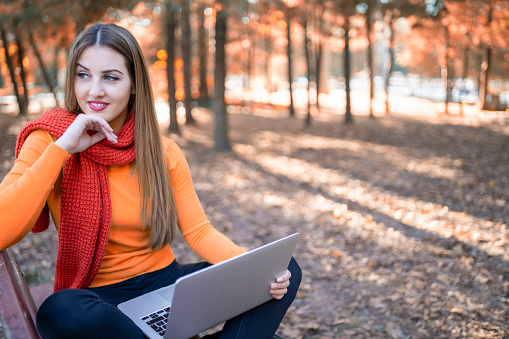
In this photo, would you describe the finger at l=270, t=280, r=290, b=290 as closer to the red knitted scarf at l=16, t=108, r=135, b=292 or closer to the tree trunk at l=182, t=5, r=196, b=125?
the red knitted scarf at l=16, t=108, r=135, b=292

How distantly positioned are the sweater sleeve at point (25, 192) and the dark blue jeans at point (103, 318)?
28cm

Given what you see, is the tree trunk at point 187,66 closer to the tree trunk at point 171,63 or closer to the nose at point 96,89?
the tree trunk at point 171,63

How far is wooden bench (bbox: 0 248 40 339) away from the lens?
1385mm

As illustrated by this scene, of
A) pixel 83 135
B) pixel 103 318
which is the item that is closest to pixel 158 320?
pixel 103 318

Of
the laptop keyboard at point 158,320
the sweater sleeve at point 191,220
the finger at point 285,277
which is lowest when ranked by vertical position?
the laptop keyboard at point 158,320

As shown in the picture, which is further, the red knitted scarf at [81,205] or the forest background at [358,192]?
the forest background at [358,192]

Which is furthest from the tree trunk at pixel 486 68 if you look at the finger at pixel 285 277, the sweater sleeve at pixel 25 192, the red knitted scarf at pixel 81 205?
the sweater sleeve at pixel 25 192

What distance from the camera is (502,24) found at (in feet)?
40.2

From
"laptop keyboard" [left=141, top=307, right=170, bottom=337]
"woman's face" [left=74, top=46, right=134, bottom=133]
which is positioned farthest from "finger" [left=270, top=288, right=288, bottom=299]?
"woman's face" [left=74, top=46, right=134, bottom=133]

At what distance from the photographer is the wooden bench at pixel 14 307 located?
4.54 feet

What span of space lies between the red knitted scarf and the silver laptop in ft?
0.84

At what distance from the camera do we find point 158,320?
181 cm

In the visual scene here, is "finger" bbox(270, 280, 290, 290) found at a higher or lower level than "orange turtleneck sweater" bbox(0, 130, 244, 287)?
lower

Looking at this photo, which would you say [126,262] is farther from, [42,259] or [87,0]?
[87,0]
